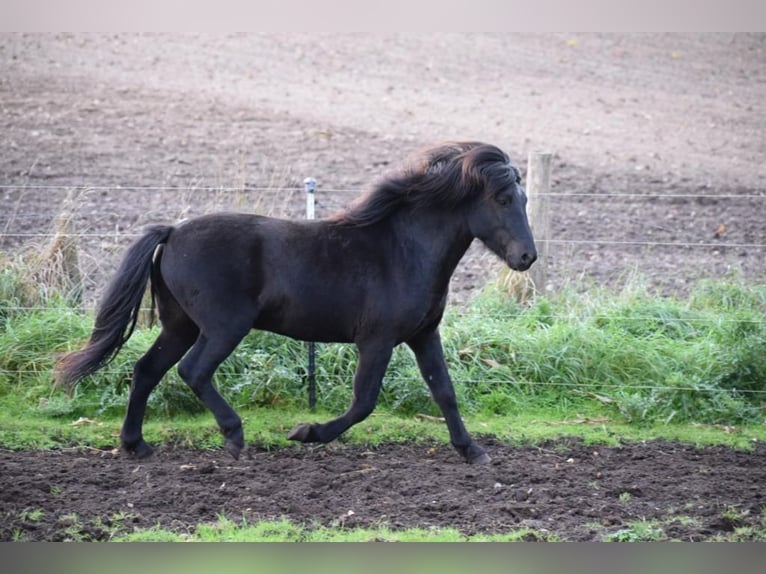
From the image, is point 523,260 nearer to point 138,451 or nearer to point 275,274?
point 275,274

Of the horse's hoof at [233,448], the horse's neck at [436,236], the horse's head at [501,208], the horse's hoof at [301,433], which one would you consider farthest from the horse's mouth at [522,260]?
the horse's hoof at [233,448]

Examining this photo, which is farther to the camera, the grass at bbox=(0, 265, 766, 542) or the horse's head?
the grass at bbox=(0, 265, 766, 542)

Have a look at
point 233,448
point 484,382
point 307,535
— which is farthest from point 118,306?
point 484,382

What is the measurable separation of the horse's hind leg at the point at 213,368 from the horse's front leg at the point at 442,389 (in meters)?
1.01

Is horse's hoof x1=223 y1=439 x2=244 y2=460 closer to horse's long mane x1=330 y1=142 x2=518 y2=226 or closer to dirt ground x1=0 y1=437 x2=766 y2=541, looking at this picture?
dirt ground x1=0 y1=437 x2=766 y2=541

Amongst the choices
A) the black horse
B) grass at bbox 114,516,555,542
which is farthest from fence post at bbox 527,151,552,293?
grass at bbox 114,516,555,542

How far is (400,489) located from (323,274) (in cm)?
121

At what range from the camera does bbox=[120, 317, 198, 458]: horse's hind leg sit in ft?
17.8

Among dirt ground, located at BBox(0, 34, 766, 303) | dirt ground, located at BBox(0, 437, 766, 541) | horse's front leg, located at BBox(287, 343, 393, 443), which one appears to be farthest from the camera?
dirt ground, located at BBox(0, 34, 766, 303)

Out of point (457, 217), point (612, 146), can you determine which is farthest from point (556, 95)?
point (457, 217)

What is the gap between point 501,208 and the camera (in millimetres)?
5254

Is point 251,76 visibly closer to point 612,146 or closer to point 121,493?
point 612,146

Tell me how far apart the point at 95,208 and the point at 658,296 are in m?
5.25

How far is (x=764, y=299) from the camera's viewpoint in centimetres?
718
